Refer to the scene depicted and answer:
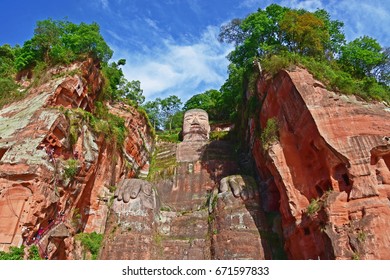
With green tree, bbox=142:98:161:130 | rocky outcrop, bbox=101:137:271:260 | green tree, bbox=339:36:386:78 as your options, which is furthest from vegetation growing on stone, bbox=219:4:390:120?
green tree, bbox=142:98:161:130

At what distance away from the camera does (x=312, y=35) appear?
22.4 metres

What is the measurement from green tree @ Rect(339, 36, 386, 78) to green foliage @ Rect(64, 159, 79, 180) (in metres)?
18.8

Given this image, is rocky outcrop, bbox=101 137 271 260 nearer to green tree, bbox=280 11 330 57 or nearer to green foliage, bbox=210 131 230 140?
green tree, bbox=280 11 330 57

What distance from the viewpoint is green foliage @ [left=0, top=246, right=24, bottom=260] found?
43.5 feet

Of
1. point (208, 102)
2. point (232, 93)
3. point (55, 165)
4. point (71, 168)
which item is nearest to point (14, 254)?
point (55, 165)

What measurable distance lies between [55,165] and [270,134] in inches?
455

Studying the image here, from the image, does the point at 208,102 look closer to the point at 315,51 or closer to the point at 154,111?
the point at 154,111

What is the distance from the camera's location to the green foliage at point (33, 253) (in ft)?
46.4

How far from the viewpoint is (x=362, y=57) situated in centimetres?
2383

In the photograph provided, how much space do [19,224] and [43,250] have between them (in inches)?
67.0

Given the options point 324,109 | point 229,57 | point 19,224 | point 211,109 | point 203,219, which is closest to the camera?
point 19,224

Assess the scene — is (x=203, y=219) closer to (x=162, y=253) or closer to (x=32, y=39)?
(x=162, y=253)

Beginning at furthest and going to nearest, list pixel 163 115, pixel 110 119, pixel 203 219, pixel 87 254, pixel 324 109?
1. pixel 163 115
2. pixel 110 119
3. pixel 203 219
4. pixel 87 254
5. pixel 324 109

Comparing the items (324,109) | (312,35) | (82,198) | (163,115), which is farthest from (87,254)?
(163,115)
